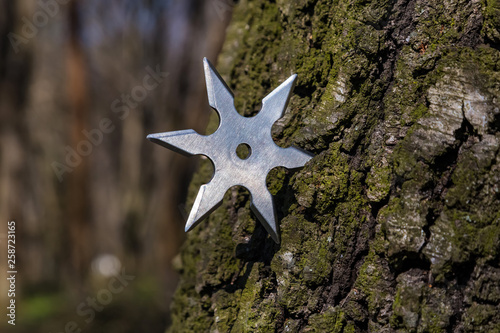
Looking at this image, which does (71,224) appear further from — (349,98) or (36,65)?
(349,98)

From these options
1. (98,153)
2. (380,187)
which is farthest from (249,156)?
(98,153)

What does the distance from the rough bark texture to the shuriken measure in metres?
0.15

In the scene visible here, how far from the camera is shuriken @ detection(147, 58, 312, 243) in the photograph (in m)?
1.29

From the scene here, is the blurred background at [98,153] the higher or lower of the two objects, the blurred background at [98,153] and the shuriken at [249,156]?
the higher

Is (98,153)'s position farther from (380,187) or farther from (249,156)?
(380,187)

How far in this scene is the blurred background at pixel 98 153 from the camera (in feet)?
23.0

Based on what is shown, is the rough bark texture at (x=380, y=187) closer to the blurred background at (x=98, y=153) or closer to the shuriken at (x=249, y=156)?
the shuriken at (x=249, y=156)

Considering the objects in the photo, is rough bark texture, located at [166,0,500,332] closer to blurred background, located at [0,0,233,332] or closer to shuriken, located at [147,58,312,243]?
shuriken, located at [147,58,312,243]

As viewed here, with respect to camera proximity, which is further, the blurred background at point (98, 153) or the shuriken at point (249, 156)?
the blurred background at point (98, 153)

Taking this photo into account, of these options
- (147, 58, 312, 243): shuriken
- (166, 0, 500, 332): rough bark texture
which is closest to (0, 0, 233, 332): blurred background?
(166, 0, 500, 332): rough bark texture

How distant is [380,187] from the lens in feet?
4.41

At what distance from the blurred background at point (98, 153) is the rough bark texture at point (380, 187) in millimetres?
2652

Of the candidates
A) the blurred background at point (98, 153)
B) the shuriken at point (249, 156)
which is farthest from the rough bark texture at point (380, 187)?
the blurred background at point (98, 153)

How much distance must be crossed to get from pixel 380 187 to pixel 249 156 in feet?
1.38
